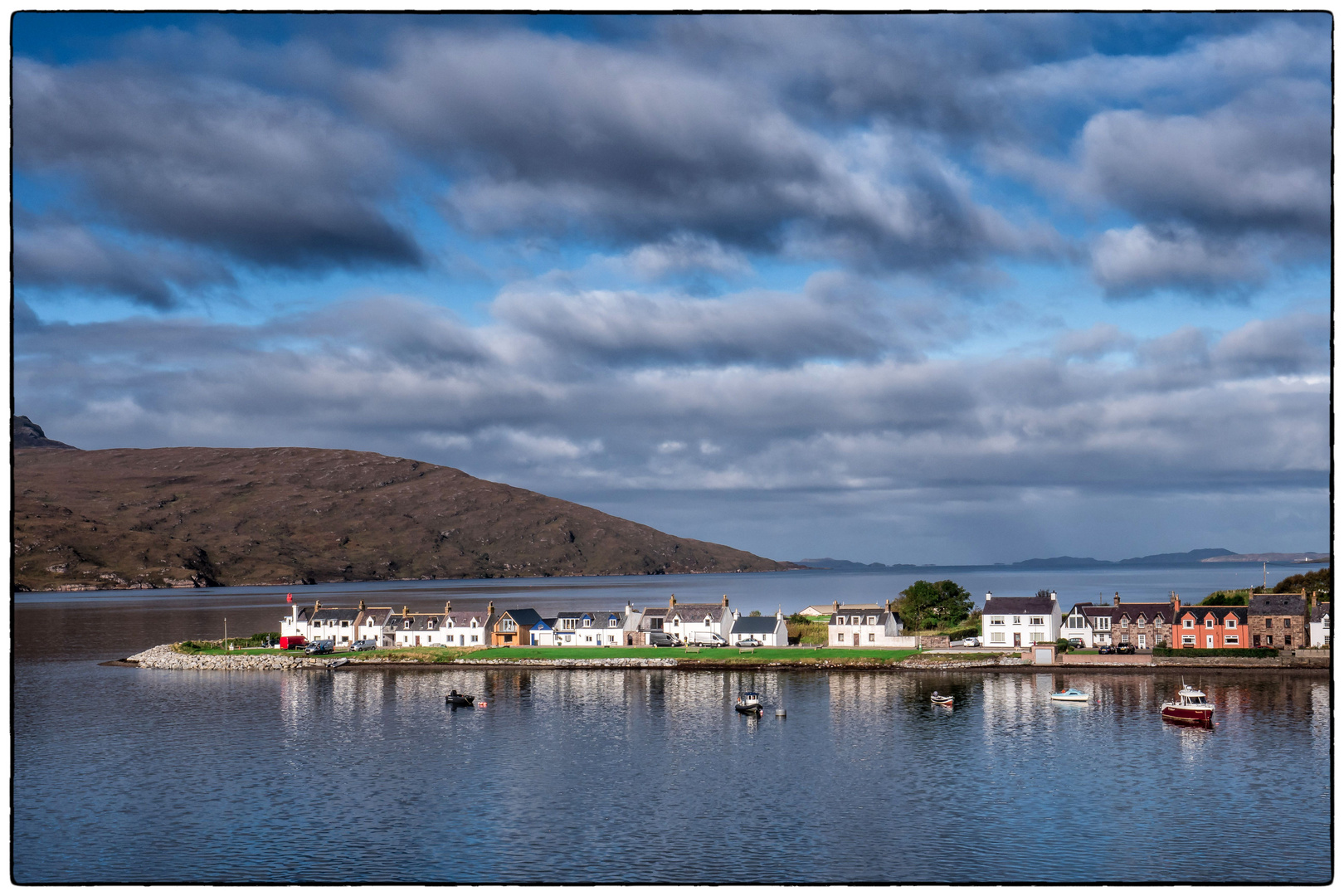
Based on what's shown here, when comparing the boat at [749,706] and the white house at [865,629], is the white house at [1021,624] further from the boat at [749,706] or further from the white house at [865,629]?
the boat at [749,706]

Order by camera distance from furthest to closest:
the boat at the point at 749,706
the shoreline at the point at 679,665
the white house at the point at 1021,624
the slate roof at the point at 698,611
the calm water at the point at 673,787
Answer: the slate roof at the point at 698,611 < the white house at the point at 1021,624 < the shoreline at the point at 679,665 < the boat at the point at 749,706 < the calm water at the point at 673,787

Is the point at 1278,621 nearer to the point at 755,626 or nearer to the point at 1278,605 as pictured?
the point at 1278,605

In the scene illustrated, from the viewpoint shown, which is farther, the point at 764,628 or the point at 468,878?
the point at 764,628

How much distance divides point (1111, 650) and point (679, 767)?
81000mm

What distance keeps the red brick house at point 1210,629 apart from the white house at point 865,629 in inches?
1264

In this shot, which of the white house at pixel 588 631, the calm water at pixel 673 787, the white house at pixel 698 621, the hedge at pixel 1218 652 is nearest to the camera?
the calm water at pixel 673 787

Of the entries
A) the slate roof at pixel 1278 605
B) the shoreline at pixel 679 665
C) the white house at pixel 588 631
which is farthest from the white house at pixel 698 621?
the slate roof at pixel 1278 605

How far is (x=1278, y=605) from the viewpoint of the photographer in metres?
126

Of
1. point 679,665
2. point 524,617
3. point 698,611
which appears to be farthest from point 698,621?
point 524,617

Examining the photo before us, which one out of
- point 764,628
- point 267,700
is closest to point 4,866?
point 267,700

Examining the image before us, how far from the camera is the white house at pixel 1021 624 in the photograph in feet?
436

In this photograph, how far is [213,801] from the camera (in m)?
59.1

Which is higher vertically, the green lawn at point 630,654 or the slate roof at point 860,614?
the slate roof at point 860,614

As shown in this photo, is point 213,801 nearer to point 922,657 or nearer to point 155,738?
point 155,738
